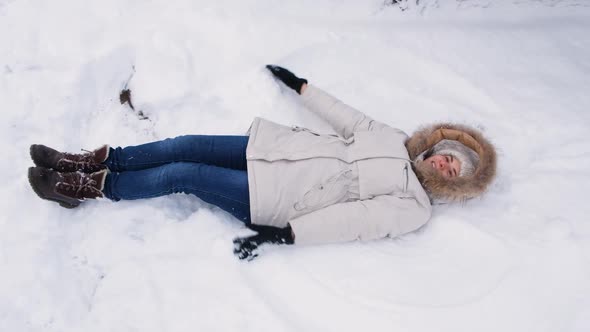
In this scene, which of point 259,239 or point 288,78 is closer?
point 259,239

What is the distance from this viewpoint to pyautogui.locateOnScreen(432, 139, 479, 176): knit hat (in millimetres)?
2465

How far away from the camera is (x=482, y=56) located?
331 centimetres

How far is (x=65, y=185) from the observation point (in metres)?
2.32

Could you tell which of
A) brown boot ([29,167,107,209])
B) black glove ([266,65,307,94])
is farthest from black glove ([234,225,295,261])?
black glove ([266,65,307,94])

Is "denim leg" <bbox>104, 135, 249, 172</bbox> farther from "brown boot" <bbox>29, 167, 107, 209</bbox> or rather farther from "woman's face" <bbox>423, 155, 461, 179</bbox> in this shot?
"woman's face" <bbox>423, 155, 461, 179</bbox>

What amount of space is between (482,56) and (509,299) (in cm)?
193

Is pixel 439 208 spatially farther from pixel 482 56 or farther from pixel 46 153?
pixel 46 153

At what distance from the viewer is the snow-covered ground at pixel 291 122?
88.2 inches

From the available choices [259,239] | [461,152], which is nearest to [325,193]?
[259,239]

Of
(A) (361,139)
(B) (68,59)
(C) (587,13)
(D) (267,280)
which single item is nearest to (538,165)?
(A) (361,139)

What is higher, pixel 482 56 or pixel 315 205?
pixel 482 56

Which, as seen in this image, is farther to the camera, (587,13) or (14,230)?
(587,13)

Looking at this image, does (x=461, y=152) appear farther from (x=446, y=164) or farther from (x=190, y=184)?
(x=190, y=184)

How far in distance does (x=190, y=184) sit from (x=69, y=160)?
2.49ft
